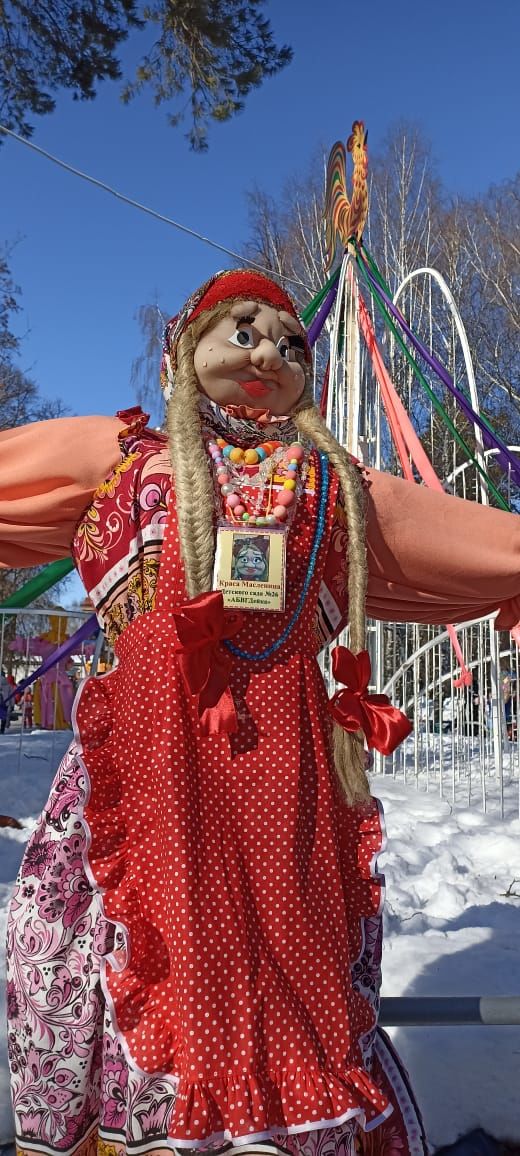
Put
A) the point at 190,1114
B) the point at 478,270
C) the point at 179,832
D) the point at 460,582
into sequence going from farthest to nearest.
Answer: the point at 478,270
the point at 460,582
the point at 179,832
the point at 190,1114

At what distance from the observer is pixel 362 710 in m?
1.37

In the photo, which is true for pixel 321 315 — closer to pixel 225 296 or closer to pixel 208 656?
pixel 225 296

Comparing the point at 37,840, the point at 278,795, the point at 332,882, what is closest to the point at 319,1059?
the point at 332,882

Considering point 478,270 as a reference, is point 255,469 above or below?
below

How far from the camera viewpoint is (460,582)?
1584 mm

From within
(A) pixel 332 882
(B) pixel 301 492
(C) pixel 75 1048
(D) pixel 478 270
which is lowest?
(C) pixel 75 1048

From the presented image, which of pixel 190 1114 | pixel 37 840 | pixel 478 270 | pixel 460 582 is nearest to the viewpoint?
pixel 190 1114

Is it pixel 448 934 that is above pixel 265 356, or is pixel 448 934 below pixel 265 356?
below

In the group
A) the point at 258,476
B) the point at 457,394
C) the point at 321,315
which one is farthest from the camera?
the point at 321,315

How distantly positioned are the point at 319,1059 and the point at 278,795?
0.35m

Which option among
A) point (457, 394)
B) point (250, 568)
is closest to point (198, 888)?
point (250, 568)

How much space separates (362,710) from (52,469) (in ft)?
2.10

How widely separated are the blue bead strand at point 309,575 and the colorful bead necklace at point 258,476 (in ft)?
0.16

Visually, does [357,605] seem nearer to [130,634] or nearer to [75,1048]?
[130,634]
